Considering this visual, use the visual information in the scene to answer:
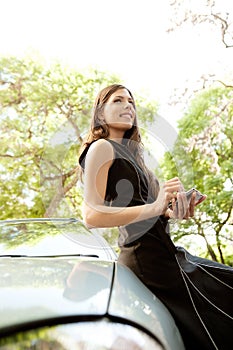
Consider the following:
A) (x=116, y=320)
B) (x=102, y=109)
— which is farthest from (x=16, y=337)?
(x=102, y=109)

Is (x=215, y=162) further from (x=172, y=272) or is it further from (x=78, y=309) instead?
(x=78, y=309)

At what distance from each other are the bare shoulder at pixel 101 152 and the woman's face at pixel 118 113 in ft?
0.50

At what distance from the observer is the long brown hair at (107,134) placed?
1.22 meters

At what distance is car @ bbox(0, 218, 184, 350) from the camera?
1.85 ft

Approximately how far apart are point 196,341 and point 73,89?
6.68 meters

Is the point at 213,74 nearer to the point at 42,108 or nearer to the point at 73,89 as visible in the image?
the point at 73,89

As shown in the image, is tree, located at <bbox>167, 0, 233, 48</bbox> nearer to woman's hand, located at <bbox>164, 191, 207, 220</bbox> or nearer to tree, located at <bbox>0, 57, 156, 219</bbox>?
tree, located at <bbox>0, 57, 156, 219</bbox>

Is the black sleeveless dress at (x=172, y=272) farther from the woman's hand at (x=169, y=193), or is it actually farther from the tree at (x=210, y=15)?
the tree at (x=210, y=15)

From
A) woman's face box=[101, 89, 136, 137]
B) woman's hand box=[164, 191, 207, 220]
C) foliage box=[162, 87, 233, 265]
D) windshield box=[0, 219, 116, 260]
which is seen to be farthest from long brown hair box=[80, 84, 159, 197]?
foliage box=[162, 87, 233, 265]

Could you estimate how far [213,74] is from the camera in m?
6.33

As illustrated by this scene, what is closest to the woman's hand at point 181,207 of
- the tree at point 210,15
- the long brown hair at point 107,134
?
the long brown hair at point 107,134

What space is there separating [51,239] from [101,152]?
0.36 meters

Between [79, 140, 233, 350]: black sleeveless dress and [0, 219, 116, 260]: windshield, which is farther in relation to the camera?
[0, 219, 116, 260]: windshield

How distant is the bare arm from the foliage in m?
4.80
